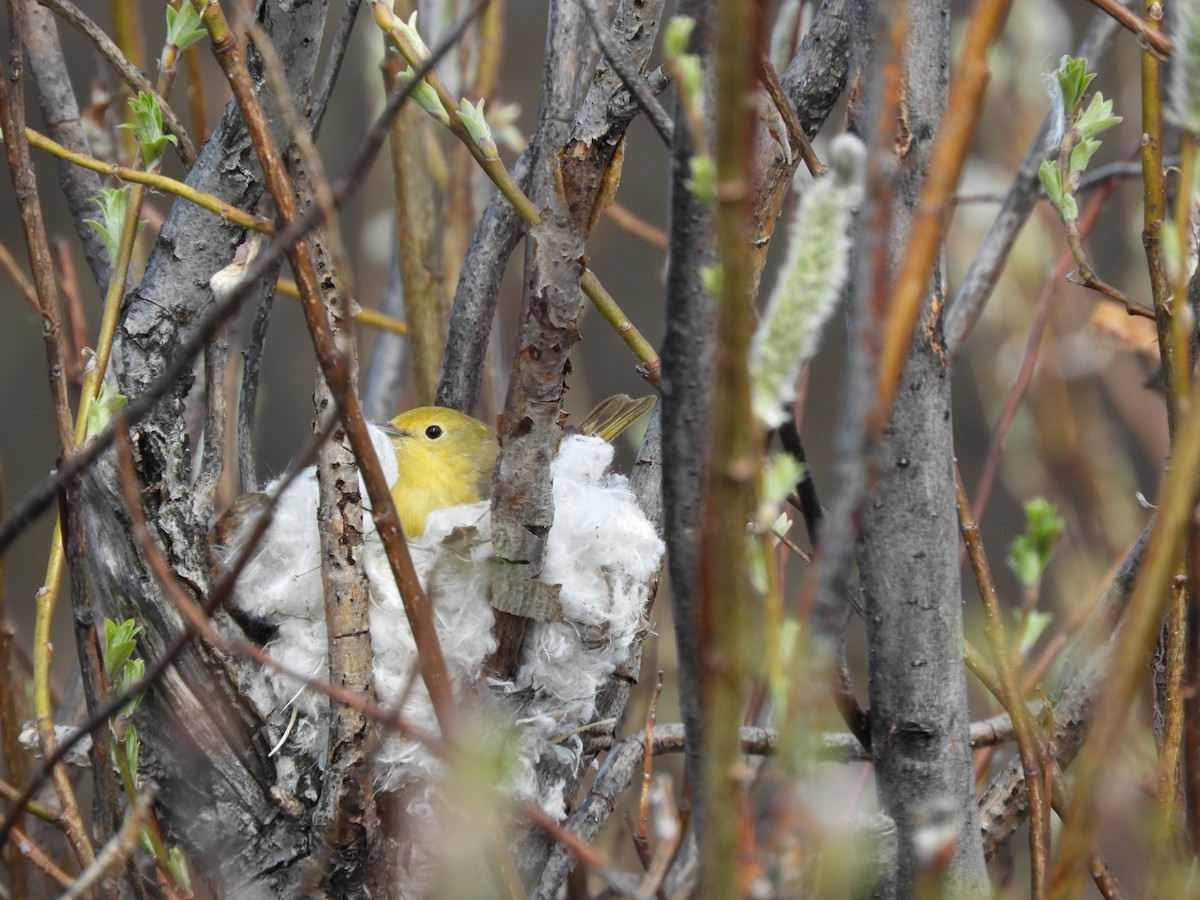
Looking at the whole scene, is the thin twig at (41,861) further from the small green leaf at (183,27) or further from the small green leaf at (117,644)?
the small green leaf at (183,27)

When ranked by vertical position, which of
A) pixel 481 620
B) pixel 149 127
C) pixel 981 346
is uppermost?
pixel 981 346

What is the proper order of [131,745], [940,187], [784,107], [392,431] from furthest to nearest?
[392,431] → [131,745] → [784,107] → [940,187]

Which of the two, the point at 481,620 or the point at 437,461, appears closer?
the point at 481,620

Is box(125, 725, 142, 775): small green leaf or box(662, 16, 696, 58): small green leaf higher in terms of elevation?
box(662, 16, 696, 58): small green leaf

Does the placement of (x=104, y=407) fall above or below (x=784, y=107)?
below

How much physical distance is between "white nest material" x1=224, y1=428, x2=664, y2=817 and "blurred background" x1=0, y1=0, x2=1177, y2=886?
0.42m

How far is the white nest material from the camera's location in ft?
5.98

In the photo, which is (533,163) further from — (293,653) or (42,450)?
(42,450)

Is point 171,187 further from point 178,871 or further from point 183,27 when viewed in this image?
point 178,871

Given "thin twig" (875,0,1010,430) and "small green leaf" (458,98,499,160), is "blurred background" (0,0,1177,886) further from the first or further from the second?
"small green leaf" (458,98,499,160)

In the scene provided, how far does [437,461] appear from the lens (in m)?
2.40

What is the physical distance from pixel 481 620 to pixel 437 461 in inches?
24.9

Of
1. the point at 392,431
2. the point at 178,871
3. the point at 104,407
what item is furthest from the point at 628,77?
the point at 392,431

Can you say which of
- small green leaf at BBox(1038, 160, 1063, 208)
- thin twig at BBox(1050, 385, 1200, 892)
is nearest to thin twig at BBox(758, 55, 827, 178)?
small green leaf at BBox(1038, 160, 1063, 208)
